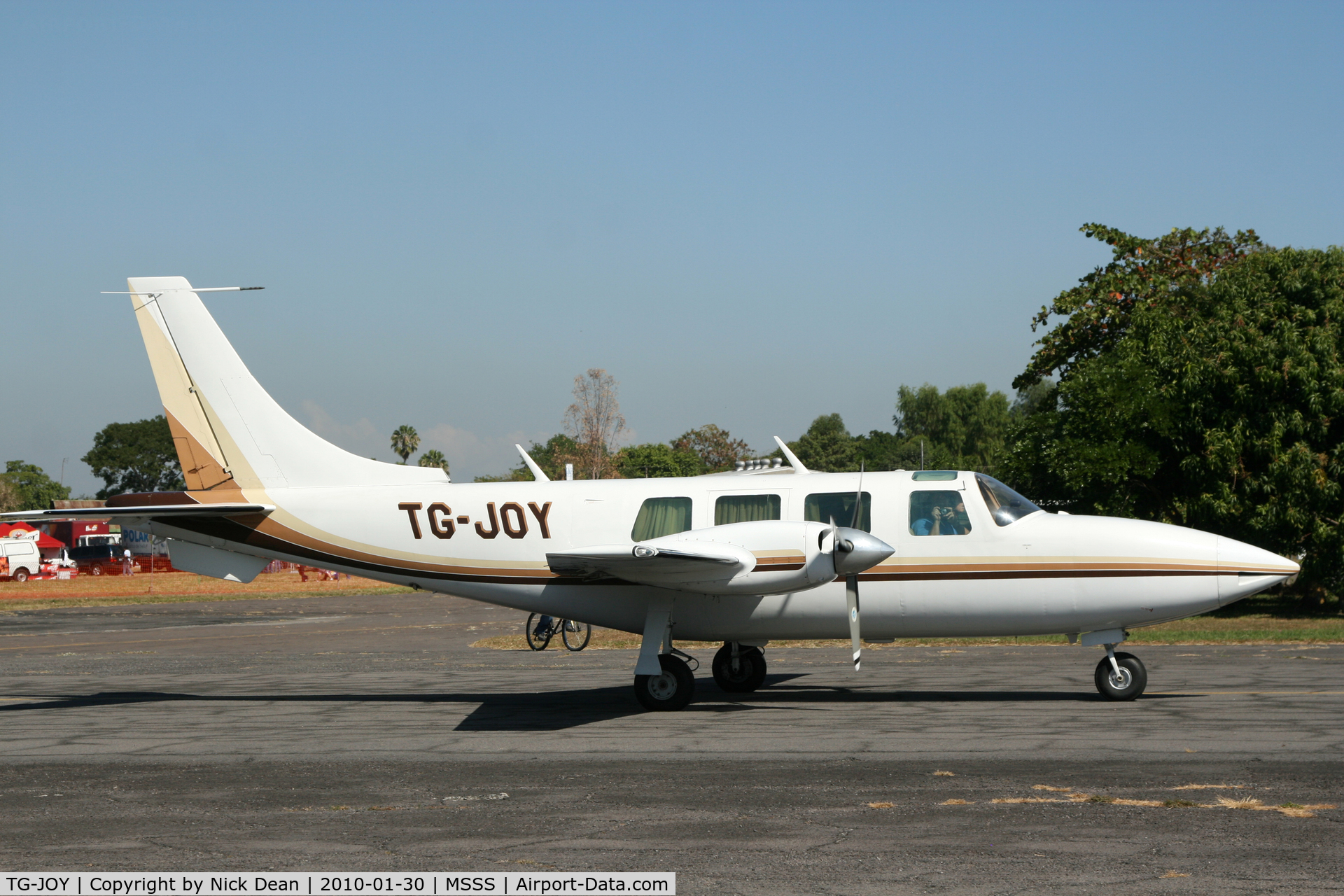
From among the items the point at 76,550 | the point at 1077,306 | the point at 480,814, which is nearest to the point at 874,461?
the point at 76,550

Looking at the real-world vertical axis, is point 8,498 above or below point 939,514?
above

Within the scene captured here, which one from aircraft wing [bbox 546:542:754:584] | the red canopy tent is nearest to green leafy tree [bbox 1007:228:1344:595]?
aircraft wing [bbox 546:542:754:584]

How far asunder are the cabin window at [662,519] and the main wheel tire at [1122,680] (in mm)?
5792

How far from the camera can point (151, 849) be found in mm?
8141

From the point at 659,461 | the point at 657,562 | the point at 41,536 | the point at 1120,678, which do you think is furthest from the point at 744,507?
the point at 659,461

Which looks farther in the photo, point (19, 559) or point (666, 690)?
point (19, 559)

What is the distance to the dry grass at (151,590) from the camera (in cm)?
5534

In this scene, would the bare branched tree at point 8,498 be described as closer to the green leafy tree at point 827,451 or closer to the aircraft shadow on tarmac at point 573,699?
the green leafy tree at point 827,451

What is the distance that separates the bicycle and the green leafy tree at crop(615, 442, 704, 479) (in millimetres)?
83132

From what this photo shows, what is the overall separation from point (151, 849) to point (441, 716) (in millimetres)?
7220

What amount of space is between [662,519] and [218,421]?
23.6 ft

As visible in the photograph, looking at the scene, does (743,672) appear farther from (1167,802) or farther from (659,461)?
(659,461)

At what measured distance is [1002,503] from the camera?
15.5 metres

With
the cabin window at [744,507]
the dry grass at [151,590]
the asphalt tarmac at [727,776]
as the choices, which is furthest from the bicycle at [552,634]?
the dry grass at [151,590]
